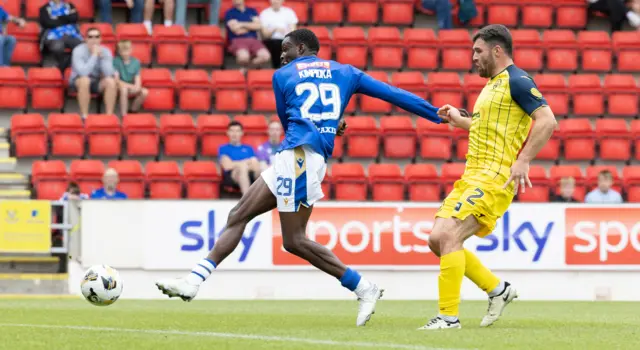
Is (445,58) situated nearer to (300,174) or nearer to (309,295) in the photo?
(309,295)

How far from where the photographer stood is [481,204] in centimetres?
773

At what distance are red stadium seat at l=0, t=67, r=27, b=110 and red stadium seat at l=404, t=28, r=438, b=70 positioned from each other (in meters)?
6.02

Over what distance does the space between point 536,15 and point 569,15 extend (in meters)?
0.60

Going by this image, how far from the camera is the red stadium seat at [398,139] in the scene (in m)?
17.4

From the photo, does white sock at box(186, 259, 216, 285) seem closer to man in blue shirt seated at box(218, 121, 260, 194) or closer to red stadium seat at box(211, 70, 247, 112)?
man in blue shirt seated at box(218, 121, 260, 194)

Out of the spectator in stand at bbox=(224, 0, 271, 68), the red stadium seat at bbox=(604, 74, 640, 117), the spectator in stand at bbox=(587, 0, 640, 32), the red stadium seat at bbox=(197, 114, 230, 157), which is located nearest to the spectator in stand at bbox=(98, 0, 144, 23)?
the spectator in stand at bbox=(224, 0, 271, 68)

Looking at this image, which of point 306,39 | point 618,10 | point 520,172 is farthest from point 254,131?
point 520,172

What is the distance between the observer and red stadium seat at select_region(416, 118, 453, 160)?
57.2ft

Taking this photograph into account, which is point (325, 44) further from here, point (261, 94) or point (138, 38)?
point (138, 38)

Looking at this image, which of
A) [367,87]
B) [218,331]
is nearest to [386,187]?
[367,87]

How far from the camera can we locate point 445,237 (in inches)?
304

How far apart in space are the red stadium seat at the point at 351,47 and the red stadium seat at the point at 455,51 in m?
1.30

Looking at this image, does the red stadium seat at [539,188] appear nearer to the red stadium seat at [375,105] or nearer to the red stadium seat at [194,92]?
the red stadium seat at [375,105]

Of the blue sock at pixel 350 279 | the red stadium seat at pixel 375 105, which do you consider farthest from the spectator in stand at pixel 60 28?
the blue sock at pixel 350 279
